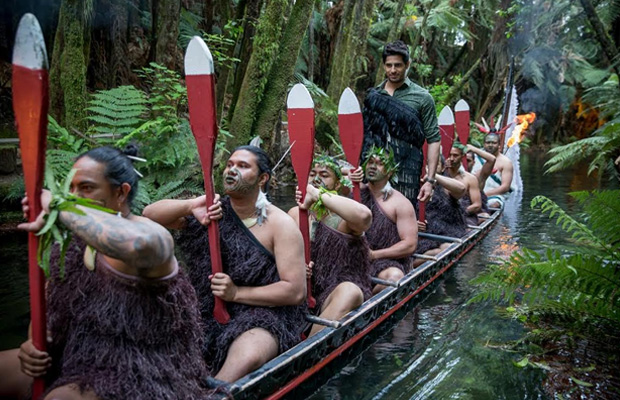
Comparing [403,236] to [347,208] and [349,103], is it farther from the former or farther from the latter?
[347,208]

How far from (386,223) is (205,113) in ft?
7.61

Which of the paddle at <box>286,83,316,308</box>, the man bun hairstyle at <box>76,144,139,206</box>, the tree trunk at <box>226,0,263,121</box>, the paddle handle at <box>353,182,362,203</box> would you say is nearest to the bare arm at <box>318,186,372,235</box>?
the paddle at <box>286,83,316,308</box>

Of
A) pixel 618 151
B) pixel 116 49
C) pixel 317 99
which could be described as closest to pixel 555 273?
pixel 618 151

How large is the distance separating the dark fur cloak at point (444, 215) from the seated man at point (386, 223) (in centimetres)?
179

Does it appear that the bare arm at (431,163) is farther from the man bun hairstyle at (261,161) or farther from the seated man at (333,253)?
the man bun hairstyle at (261,161)

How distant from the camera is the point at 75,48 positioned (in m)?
6.44

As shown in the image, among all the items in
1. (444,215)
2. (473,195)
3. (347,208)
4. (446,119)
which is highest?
(446,119)

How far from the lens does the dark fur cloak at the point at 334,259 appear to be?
398 cm

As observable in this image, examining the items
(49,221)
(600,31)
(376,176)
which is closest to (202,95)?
(49,221)

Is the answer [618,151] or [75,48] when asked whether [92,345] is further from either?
[75,48]

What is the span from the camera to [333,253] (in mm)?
4004

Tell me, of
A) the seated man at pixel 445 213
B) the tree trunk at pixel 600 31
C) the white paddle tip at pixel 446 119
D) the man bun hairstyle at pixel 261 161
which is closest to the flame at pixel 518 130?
the white paddle tip at pixel 446 119

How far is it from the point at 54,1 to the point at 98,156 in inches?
436

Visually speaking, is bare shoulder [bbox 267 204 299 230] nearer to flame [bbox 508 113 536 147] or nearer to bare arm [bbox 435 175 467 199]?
bare arm [bbox 435 175 467 199]
